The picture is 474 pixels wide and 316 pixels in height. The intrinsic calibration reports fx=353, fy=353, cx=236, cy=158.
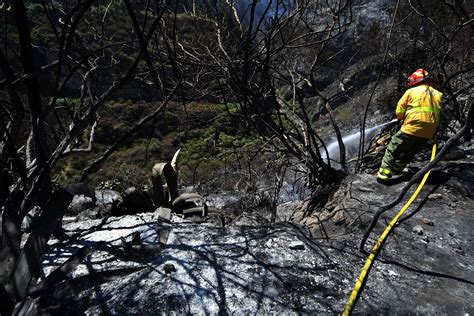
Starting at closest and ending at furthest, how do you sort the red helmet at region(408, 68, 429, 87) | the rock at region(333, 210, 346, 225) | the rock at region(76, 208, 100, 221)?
the rock at region(333, 210, 346, 225) < the rock at region(76, 208, 100, 221) < the red helmet at region(408, 68, 429, 87)

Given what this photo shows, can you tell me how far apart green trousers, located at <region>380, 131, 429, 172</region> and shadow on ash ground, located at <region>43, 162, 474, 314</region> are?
0.84 m

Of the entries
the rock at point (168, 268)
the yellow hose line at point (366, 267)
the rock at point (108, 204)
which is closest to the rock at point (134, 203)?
the rock at point (108, 204)

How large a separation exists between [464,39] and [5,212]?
A: 993 cm

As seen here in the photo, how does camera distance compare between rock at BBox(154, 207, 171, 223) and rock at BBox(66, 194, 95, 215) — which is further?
rock at BBox(66, 194, 95, 215)

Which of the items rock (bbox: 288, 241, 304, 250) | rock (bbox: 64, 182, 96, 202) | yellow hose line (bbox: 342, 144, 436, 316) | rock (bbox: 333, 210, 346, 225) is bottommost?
rock (bbox: 333, 210, 346, 225)

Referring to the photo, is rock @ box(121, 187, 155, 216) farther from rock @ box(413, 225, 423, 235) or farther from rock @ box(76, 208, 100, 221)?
rock @ box(413, 225, 423, 235)

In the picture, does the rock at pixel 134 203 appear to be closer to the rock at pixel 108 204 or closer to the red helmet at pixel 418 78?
the rock at pixel 108 204

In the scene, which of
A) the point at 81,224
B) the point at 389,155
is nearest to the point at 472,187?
the point at 389,155

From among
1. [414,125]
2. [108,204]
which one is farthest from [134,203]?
[414,125]

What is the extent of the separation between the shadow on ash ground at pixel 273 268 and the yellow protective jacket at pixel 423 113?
1017mm

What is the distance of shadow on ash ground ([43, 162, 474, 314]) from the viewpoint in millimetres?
1824

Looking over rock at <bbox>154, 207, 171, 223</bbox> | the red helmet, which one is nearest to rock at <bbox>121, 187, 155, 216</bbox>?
rock at <bbox>154, 207, 171, 223</bbox>

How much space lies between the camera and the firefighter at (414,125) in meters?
3.63

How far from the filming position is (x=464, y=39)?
27.6 feet
